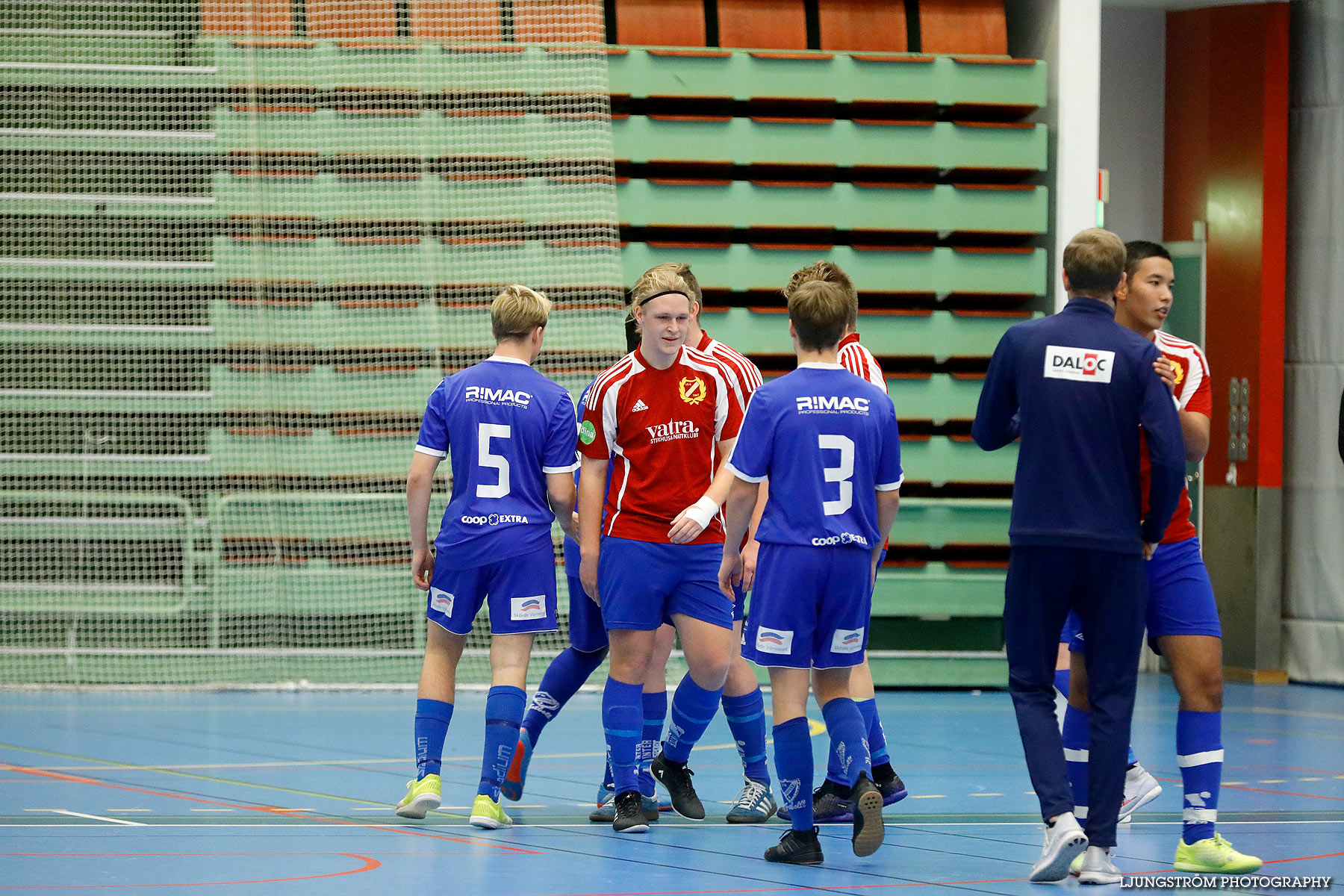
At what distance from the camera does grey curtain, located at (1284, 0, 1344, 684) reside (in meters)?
11.5

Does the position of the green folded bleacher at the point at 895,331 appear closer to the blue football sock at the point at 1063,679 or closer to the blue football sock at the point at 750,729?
the blue football sock at the point at 1063,679

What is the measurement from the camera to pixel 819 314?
4.73m

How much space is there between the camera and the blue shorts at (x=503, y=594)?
5.40m

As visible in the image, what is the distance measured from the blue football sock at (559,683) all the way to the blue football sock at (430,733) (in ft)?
1.27

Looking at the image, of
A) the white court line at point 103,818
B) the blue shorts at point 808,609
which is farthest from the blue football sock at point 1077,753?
the white court line at point 103,818

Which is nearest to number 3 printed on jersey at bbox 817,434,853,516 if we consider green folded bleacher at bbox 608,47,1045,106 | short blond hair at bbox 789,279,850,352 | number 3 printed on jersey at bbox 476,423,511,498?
short blond hair at bbox 789,279,850,352

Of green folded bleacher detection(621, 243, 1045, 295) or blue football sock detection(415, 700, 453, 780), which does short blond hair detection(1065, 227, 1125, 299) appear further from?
green folded bleacher detection(621, 243, 1045, 295)

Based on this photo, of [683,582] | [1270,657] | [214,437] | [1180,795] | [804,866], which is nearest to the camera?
[804,866]

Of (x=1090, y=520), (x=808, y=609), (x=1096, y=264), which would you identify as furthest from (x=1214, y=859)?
(x=1096, y=264)

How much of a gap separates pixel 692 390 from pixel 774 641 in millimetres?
1041

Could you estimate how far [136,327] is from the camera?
10680mm

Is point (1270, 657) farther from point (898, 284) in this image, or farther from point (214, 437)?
point (214, 437)

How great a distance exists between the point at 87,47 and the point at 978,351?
21.4 ft

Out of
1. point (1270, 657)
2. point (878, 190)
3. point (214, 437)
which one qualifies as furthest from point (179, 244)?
point (1270, 657)
